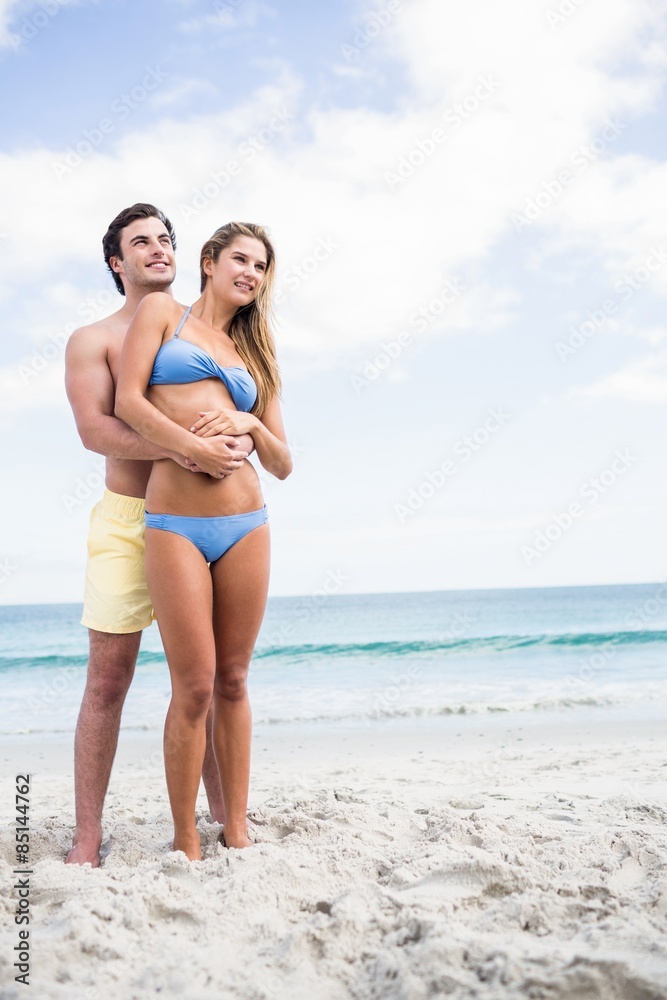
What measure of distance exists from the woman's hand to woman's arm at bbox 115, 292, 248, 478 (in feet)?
0.16

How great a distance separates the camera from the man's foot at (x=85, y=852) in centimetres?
272

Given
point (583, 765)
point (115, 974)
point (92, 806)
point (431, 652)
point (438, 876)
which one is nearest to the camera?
point (115, 974)

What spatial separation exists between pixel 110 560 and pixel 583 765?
383 centimetres

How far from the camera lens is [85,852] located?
2.75 m

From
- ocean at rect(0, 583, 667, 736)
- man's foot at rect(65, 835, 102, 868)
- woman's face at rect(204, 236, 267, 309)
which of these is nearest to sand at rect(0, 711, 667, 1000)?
man's foot at rect(65, 835, 102, 868)

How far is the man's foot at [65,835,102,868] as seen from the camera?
2.72 metres

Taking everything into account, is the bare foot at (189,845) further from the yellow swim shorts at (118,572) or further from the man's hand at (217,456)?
the man's hand at (217,456)

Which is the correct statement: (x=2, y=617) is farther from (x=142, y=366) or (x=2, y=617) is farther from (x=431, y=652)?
(x=142, y=366)

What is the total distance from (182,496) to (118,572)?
0.46 metres

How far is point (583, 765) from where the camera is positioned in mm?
5230

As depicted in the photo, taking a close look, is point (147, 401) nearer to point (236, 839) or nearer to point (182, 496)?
point (182, 496)

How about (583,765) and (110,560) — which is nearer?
(110,560)

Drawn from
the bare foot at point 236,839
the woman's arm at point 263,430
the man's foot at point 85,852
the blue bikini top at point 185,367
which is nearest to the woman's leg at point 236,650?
the bare foot at point 236,839

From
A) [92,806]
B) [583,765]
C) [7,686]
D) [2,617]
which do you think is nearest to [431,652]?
[7,686]
